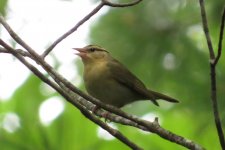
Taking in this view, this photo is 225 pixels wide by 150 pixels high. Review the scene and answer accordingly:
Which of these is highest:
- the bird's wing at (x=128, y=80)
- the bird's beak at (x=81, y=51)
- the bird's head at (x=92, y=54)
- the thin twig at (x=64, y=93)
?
the thin twig at (x=64, y=93)

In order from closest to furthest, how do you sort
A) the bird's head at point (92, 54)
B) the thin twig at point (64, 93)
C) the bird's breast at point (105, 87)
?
the thin twig at point (64, 93) < the bird's breast at point (105, 87) < the bird's head at point (92, 54)

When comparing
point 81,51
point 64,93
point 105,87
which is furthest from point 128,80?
point 64,93

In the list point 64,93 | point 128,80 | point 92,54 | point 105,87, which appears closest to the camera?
point 64,93

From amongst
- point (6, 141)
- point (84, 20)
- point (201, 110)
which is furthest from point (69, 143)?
point (84, 20)

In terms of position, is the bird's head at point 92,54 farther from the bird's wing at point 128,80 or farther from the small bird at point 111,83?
the bird's wing at point 128,80

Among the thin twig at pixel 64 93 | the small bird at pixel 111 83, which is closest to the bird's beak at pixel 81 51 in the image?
the small bird at pixel 111 83

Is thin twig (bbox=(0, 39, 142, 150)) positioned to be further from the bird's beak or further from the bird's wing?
the bird's beak

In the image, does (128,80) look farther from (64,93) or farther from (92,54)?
(64,93)
